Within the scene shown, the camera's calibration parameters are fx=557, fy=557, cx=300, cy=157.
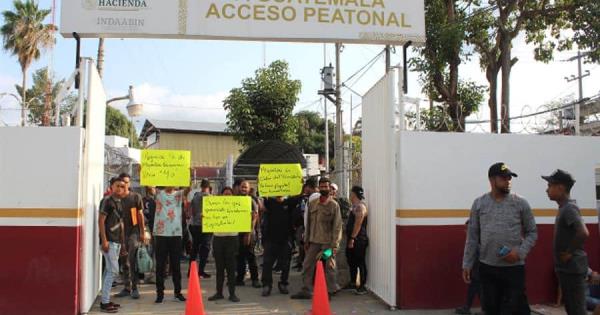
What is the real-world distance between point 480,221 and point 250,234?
4831 mm

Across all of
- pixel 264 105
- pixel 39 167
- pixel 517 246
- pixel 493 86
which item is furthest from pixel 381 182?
pixel 264 105

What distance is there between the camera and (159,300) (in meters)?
8.13

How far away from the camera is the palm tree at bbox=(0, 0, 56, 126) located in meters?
35.7

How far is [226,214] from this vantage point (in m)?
8.12

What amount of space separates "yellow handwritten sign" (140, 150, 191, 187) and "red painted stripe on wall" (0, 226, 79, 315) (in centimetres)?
137

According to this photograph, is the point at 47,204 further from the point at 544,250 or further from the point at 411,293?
the point at 544,250

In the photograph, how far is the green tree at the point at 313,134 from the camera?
4747cm

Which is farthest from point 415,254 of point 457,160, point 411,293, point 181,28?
point 181,28

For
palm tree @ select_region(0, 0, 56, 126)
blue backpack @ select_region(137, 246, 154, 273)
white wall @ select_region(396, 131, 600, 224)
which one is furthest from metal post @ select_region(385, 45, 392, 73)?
palm tree @ select_region(0, 0, 56, 126)

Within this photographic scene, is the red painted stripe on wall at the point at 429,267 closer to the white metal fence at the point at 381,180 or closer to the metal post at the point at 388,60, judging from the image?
the white metal fence at the point at 381,180

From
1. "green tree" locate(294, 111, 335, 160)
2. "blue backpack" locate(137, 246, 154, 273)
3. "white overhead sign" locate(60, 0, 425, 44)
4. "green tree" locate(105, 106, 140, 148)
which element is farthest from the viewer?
"green tree" locate(105, 106, 140, 148)

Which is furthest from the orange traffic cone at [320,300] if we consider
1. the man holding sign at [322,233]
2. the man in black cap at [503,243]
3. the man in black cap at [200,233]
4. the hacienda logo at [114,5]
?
the hacienda logo at [114,5]

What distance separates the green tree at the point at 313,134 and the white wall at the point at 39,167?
38131 millimetres

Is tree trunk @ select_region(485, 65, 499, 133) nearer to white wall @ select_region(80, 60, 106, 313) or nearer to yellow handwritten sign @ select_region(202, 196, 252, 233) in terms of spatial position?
yellow handwritten sign @ select_region(202, 196, 252, 233)
